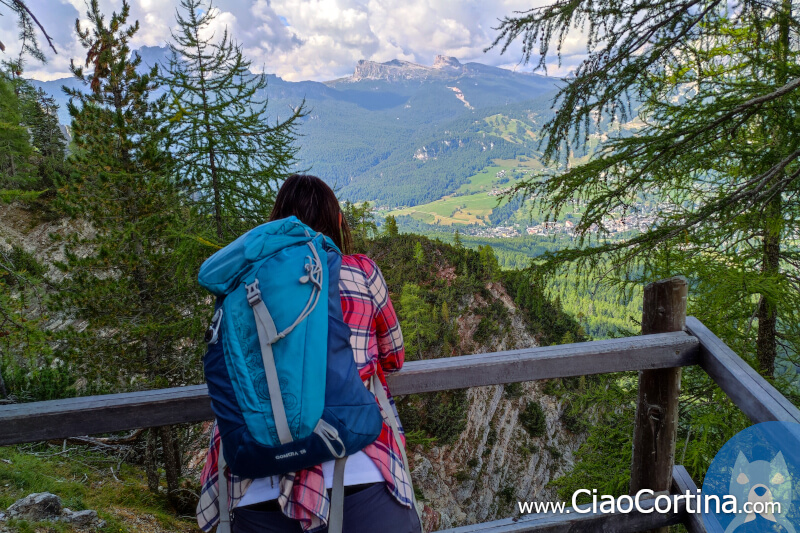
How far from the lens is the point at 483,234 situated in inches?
5576

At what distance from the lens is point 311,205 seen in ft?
5.25

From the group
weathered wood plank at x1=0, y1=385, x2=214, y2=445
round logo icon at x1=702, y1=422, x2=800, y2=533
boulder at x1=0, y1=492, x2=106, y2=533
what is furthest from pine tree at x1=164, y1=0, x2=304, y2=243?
round logo icon at x1=702, y1=422, x2=800, y2=533

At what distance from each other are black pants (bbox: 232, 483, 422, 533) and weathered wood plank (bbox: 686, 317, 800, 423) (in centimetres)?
123

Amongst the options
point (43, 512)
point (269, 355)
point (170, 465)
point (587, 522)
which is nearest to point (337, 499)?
point (269, 355)

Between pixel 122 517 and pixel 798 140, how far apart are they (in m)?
7.21

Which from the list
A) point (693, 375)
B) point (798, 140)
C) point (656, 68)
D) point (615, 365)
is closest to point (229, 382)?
point (615, 365)

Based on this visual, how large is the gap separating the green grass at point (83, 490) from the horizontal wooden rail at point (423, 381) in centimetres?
191

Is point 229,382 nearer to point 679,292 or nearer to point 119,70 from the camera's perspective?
point 679,292

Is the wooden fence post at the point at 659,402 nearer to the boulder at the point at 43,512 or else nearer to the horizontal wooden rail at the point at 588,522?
the horizontal wooden rail at the point at 588,522

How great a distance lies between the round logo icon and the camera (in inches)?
58.2

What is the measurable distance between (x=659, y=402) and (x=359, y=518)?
4.77 feet

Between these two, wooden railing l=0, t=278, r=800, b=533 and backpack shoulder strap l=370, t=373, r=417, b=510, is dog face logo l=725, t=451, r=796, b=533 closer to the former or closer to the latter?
wooden railing l=0, t=278, r=800, b=533

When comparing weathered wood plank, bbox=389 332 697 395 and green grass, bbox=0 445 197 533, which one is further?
green grass, bbox=0 445 197 533

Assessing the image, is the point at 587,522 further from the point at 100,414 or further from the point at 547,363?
the point at 100,414
